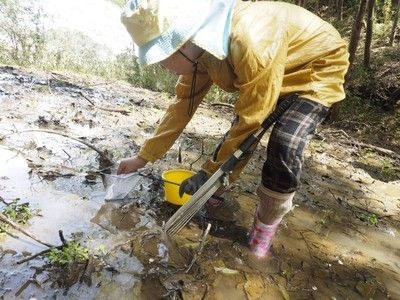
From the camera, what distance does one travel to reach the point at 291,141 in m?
2.13

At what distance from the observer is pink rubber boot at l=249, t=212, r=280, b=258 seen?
2404mm

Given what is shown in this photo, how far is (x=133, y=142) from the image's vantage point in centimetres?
394

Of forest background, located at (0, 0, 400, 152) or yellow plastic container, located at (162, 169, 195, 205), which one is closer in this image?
yellow plastic container, located at (162, 169, 195, 205)

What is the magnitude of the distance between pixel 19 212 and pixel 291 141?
1660 millimetres

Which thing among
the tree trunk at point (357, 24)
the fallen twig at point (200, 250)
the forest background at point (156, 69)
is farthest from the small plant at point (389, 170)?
the fallen twig at point (200, 250)

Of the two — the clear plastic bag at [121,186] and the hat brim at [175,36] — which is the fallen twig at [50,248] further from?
the hat brim at [175,36]

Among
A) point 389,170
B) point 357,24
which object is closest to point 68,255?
point 389,170

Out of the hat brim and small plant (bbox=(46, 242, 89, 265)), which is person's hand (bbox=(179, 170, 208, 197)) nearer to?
small plant (bbox=(46, 242, 89, 265))

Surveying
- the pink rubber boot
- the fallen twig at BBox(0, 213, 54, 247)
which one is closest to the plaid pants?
the pink rubber boot

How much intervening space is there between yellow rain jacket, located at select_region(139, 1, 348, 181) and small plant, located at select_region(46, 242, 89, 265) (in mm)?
820

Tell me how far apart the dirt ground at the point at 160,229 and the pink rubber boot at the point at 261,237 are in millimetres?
57

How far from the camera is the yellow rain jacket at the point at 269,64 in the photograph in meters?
1.85

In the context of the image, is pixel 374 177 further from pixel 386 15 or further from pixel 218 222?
pixel 386 15

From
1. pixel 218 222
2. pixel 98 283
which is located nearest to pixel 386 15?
pixel 218 222
